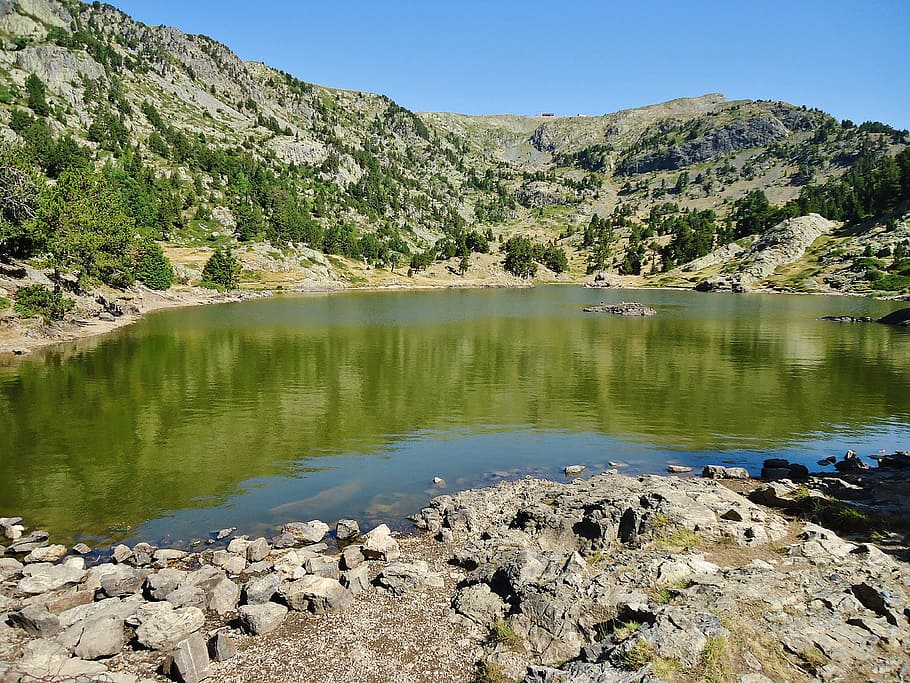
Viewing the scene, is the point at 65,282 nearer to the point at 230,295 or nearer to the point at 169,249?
the point at 230,295

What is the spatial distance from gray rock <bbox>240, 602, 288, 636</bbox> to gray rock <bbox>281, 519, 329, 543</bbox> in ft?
16.1

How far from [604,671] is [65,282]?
95234mm

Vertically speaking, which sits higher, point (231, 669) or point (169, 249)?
point (169, 249)

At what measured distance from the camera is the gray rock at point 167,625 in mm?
12594

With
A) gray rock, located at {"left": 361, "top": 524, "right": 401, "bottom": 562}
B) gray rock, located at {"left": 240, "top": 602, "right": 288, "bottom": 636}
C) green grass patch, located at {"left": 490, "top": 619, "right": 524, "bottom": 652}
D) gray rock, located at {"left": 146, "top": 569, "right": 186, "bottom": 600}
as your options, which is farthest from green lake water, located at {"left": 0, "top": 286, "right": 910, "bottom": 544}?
green grass patch, located at {"left": 490, "top": 619, "right": 524, "bottom": 652}

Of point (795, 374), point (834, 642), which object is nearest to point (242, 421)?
point (834, 642)

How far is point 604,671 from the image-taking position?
35.1 feet

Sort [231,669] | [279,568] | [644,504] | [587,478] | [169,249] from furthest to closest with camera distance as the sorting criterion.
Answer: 1. [169,249]
2. [587,478]
3. [644,504]
4. [279,568]
5. [231,669]

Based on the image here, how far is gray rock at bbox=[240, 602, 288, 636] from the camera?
13227 millimetres

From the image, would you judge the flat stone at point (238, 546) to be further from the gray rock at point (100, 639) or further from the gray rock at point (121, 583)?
the gray rock at point (100, 639)

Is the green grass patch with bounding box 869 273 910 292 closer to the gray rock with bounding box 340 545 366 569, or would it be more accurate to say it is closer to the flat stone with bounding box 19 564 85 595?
the gray rock with bounding box 340 545 366 569

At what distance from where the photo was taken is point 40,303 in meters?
61.7

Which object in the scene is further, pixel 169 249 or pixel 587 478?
pixel 169 249

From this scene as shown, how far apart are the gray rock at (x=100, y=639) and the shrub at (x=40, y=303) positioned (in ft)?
203
